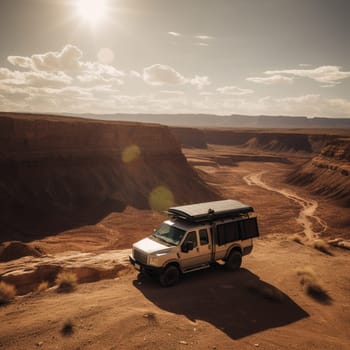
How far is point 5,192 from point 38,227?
496cm

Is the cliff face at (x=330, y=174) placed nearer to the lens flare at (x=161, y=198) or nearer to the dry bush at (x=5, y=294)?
the lens flare at (x=161, y=198)

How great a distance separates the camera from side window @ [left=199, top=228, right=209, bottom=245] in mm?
12148

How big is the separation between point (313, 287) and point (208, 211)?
15.0 ft

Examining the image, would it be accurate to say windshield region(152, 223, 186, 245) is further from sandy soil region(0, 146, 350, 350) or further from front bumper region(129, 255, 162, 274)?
sandy soil region(0, 146, 350, 350)

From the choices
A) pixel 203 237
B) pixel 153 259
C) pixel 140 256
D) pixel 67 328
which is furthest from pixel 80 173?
pixel 67 328

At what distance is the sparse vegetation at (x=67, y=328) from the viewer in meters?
8.11

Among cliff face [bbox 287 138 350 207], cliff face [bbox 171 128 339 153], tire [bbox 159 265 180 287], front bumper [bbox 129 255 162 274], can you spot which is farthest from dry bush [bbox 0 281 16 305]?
Answer: cliff face [bbox 171 128 339 153]

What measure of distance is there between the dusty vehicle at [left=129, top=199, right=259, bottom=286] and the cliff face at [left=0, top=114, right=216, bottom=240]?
58.9 feet

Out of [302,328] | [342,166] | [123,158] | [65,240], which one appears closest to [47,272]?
[302,328]

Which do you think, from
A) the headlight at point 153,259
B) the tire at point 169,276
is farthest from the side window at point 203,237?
the headlight at point 153,259

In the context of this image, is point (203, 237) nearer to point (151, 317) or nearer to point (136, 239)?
point (151, 317)

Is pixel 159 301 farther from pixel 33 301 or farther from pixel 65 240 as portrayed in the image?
pixel 65 240

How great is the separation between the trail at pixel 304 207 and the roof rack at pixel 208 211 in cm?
1925

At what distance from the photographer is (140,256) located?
11828 mm
